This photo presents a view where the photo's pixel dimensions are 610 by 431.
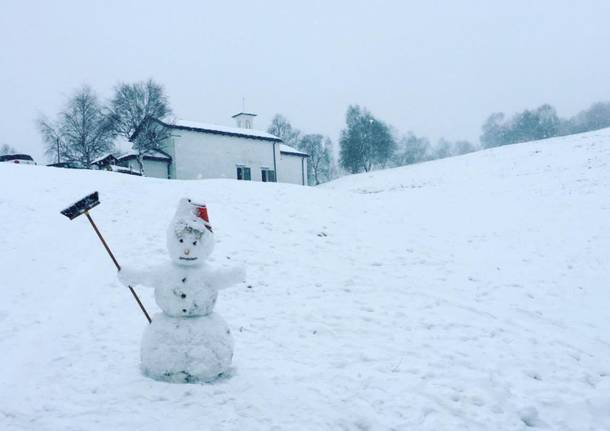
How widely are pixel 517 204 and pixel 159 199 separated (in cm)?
1361

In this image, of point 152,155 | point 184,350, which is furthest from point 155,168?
point 184,350

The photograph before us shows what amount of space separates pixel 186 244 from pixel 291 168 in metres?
37.3

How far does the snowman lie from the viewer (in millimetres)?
4832

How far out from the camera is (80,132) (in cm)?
3997

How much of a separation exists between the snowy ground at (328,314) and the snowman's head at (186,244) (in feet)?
4.76

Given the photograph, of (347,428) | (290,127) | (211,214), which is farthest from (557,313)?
(290,127)

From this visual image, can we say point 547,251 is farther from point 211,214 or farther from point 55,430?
point 55,430

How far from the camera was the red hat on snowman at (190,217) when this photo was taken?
194 inches

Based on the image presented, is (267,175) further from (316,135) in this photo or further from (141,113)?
(316,135)

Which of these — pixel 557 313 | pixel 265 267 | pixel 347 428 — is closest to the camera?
pixel 347 428

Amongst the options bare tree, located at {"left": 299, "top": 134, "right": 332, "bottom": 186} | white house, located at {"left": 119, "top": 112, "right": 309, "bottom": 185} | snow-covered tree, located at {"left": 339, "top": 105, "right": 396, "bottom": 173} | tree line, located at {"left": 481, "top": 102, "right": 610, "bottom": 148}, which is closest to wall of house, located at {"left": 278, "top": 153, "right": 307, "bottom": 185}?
white house, located at {"left": 119, "top": 112, "right": 309, "bottom": 185}

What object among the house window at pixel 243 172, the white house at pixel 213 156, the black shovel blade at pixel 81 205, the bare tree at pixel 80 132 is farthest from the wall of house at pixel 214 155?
the black shovel blade at pixel 81 205

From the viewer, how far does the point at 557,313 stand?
761 cm

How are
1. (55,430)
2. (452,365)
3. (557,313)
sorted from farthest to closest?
(557,313) → (452,365) → (55,430)
